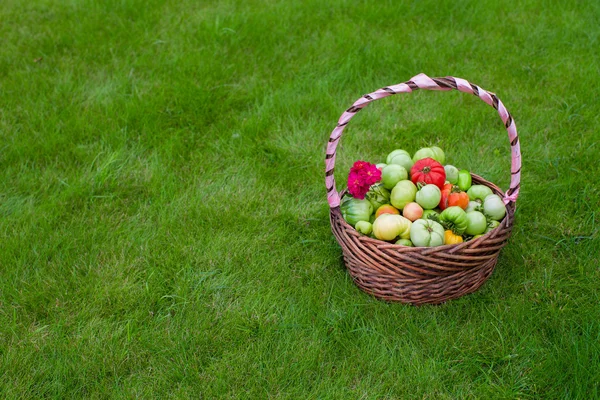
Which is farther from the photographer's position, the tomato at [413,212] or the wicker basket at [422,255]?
the tomato at [413,212]

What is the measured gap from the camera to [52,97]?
420 cm

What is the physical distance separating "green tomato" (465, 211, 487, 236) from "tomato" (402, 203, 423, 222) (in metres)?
0.20

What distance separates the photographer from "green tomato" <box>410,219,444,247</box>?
8.21 ft

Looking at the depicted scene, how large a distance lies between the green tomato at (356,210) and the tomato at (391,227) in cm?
10

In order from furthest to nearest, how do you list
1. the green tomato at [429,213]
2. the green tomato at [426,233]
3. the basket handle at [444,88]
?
the green tomato at [429,213], the green tomato at [426,233], the basket handle at [444,88]

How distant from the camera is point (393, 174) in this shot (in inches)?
110

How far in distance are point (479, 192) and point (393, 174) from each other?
1.32ft

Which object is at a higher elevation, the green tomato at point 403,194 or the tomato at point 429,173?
the tomato at point 429,173

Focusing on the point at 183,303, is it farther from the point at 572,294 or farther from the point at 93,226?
the point at 572,294

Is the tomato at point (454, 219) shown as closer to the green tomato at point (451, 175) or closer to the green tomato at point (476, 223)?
the green tomato at point (476, 223)

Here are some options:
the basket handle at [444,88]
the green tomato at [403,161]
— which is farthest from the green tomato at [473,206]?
the green tomato at [403,161]

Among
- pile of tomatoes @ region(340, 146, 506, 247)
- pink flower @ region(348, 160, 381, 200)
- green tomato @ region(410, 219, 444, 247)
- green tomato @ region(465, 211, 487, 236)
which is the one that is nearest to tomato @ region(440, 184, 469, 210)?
pile of tomatoes @ region(340, 146, 506, 247)

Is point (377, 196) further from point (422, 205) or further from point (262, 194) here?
point (262, 194)

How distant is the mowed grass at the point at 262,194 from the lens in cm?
248
